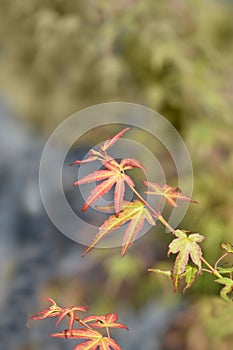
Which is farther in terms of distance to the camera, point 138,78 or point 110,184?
point 138,78

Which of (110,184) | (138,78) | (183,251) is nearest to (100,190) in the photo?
(110,184)

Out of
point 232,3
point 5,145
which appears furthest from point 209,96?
point 5,145

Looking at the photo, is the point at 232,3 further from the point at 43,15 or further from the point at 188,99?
the point at 43,15

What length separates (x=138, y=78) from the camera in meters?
2.54

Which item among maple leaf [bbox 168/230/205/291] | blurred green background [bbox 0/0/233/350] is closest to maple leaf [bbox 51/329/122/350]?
maple leaf [bbox 168/230/205/291]

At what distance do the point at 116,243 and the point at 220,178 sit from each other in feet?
1.60

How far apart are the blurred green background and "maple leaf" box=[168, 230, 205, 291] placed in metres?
1.14

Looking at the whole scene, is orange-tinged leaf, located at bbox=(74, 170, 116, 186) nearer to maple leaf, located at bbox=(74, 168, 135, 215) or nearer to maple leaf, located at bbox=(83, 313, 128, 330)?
maple leaf, located at bbox=(74, 168, 135, 215)

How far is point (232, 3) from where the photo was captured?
267cm

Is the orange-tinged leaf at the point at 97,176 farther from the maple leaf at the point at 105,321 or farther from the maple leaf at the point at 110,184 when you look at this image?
the maple leaf at the point at 105,321

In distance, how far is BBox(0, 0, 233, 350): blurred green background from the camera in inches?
84.4

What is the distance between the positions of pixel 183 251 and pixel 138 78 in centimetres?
175

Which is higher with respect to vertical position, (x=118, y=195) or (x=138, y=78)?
(x=138, y=78)

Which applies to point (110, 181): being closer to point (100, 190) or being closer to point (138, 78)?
point (100, 190)
